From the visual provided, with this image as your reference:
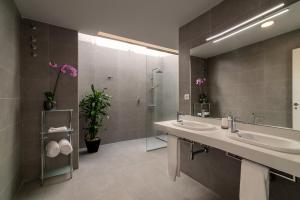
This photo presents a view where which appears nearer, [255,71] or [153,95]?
[255,71]

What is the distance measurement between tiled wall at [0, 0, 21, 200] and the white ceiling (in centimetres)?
31

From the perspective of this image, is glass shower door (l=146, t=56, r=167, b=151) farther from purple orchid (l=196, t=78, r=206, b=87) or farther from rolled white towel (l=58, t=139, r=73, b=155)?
rolled white towel (l=58, t=139, r=73, b=155)

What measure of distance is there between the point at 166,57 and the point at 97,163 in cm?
314

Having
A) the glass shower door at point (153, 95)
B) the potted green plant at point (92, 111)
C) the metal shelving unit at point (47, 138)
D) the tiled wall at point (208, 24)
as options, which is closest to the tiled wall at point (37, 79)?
the metal shelving unit at point (47, 138)

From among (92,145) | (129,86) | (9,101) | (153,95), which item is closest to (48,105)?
(9,101)

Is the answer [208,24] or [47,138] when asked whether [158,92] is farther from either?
[47,138]

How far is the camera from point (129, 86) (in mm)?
3963

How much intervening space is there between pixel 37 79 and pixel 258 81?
9.59 feet

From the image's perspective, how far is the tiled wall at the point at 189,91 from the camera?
1340mm

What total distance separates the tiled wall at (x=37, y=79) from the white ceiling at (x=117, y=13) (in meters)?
0.18

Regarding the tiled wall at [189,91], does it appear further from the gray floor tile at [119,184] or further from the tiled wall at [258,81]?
the tiled wall at [258,81]

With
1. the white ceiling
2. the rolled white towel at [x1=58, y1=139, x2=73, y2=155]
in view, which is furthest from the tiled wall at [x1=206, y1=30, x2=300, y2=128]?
the rolled white towel at [x1=58, y1=139, x2=73, y2=155]

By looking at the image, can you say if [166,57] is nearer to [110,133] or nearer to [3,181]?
[110,133]

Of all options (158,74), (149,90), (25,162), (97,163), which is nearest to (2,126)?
(25,162)
